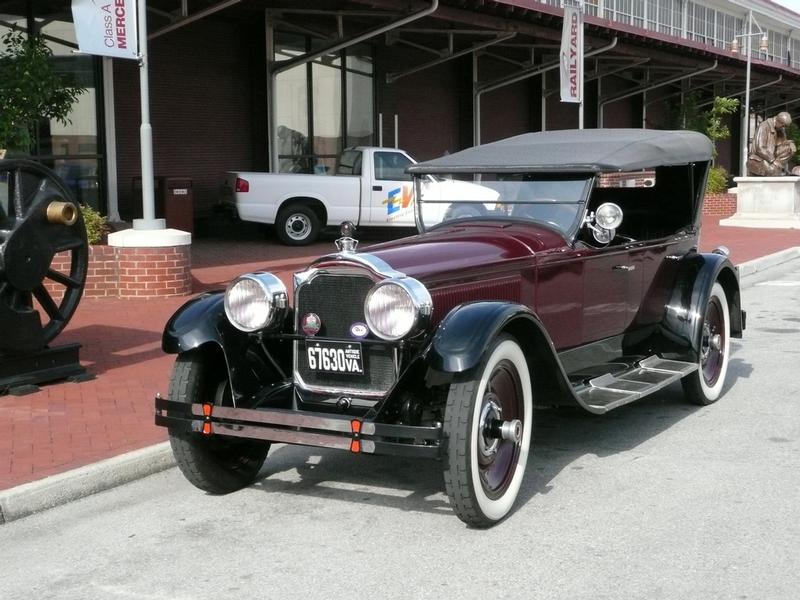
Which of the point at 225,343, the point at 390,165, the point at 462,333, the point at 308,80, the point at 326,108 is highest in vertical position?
the point at 308,80

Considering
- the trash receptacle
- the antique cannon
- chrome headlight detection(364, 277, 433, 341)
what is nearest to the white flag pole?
the antique cannon

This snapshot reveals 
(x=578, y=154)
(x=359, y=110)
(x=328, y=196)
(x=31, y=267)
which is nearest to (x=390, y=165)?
(x=328, y=196)

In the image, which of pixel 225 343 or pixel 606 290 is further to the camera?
pixel 606 290

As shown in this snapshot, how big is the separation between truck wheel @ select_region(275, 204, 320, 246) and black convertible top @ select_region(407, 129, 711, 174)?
36.4 feet

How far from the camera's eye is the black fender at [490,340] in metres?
4.68

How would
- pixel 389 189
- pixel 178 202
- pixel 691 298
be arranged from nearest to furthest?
1. pixel 691 298
2. pixel 178 202
3. pixel 389 189

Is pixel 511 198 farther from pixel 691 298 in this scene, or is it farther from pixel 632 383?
pixel 691 298

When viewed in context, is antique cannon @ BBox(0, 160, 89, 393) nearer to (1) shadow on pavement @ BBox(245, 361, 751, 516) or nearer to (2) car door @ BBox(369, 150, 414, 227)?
(1) shadow on pavement @ BBox(245, 361, 751, 516)

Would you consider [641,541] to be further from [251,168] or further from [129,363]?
[251,168]

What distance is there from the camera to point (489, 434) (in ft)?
16.2

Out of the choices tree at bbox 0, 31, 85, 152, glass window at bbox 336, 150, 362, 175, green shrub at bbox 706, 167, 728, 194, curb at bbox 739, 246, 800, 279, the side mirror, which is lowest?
curb at bbox 739, 246, 800, 279

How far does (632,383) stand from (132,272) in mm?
6849

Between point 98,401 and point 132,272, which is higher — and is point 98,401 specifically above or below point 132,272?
below

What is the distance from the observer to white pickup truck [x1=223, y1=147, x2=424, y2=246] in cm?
1830
